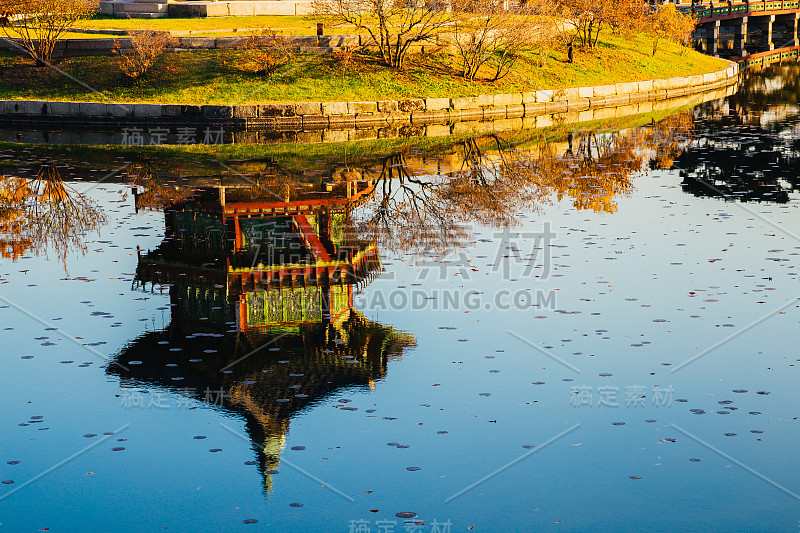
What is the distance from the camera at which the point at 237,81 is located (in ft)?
115

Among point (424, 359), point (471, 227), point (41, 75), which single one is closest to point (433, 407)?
point (424, 359)

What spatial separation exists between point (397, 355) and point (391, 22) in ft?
103

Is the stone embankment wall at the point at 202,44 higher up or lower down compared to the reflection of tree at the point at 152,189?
higher up

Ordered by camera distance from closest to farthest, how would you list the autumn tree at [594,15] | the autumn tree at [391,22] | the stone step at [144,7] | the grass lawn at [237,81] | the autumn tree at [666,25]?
the grass lawn at [237,81] < the autumn tree at [391,22] < the stone step at [144,7] < the autumn tree at [594,15] < the autumn tree at [666,25]

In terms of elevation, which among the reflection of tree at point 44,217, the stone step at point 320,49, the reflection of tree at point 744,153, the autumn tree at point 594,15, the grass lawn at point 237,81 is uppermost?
the autumn tree at point 594,15

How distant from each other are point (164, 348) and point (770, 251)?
35.7ft

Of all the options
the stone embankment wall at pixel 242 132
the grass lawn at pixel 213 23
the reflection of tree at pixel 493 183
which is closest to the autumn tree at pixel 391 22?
the grass lawn at pixel 213 23

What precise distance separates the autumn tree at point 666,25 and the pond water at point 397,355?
31.6 m

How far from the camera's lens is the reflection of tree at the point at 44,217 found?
17531mm

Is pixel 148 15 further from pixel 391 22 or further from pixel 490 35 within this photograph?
pixel 490 35

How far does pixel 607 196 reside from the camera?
21.9 m

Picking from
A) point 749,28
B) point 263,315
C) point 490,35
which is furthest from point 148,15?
point 749,28

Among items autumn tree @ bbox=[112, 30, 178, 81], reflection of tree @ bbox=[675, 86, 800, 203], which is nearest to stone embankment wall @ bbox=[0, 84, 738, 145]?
autumn tree @ bbox=[112, 30, 178, 81]

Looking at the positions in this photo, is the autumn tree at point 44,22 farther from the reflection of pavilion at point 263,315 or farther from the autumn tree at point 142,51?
the reflection of pavilion at point 263,315
